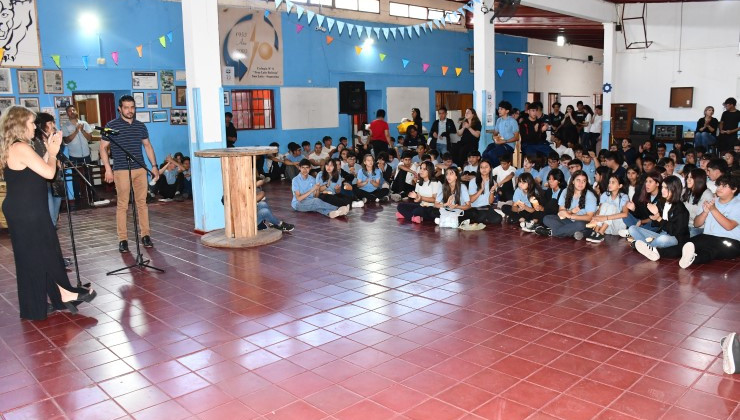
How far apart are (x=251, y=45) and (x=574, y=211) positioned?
8527 millimetres

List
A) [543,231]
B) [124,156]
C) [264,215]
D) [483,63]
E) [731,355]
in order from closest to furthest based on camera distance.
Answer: [731,355] < [124,156] < [543,231] < [264,215] < [483,63]

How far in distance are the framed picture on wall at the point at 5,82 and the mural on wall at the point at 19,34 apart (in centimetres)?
11

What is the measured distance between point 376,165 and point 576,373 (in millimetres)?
6953

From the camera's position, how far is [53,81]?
407 inches

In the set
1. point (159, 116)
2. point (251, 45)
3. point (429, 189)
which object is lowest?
point (429, 189)

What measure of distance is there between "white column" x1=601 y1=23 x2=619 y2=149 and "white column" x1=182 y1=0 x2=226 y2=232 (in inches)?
374

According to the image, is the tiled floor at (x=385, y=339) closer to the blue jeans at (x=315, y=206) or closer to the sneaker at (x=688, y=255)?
the sneaker at (x=688, y=255)

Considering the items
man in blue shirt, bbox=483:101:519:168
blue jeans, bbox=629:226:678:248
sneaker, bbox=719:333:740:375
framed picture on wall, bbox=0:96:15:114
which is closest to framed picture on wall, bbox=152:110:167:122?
framed picture on wall, bbox=0:96:15:114

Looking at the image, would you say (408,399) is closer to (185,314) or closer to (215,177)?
(185,314)

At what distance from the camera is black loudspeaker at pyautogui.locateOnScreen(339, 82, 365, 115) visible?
14094 mm

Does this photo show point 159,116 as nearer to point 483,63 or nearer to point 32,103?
point 32,103

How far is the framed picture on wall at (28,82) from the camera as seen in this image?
32.9 feet

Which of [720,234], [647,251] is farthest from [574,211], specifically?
[720,234]

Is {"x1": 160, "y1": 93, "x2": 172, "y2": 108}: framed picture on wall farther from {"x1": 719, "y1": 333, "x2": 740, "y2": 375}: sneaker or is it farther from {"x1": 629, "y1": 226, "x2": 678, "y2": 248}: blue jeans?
{"x1": 719, "y1": 333, "x2": 740, "y2": 375}: sneaker
